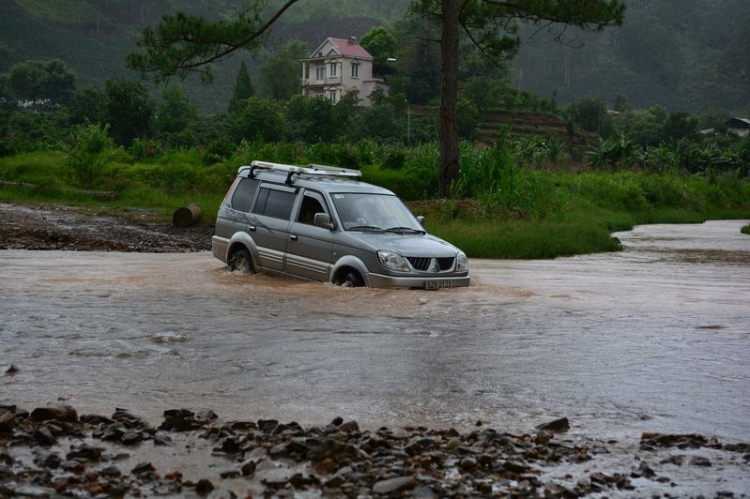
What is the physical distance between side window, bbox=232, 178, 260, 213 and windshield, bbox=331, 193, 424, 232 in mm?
1719

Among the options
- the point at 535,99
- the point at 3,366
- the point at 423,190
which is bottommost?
the point at 3,366

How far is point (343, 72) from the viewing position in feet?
369

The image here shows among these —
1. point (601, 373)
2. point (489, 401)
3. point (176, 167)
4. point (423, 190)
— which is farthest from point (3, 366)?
point (176, 167)

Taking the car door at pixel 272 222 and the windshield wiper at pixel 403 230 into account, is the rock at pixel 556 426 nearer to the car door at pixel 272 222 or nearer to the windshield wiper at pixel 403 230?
the windshield wiper at pixel 403 230

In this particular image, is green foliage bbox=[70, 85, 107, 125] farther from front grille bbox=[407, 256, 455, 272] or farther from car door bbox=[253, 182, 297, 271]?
front grille bbox=[407, 256, 455, 272]

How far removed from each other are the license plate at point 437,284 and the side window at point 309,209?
76.5 inches

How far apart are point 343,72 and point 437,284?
101321 mm

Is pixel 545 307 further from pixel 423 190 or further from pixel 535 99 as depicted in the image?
pixel 535 99

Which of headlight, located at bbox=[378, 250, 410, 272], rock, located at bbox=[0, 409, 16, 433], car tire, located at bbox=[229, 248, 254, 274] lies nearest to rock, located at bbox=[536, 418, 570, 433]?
rock, located at bbox=[0, 409, 16, 433]

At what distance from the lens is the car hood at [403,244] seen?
43.0 ft

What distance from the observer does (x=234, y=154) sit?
3738 cm

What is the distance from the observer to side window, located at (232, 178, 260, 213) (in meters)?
15.2

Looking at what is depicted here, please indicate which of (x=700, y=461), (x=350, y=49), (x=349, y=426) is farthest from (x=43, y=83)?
(x=700, y=461)

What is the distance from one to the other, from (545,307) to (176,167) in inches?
955
